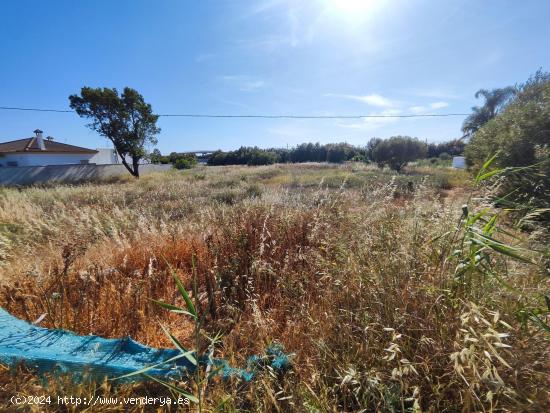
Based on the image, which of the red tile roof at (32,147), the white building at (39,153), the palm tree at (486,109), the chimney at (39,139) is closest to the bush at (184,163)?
the white building at (39,153)

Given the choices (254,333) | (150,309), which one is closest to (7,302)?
(150,309)

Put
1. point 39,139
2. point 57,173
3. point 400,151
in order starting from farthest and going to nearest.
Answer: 1. point 39,139
2. point 400,151
3. point 57,173

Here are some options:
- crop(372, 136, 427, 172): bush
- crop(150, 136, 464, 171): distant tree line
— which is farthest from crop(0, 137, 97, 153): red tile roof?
crop(372, 136, 427, 172): bush

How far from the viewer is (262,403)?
1.34 metres

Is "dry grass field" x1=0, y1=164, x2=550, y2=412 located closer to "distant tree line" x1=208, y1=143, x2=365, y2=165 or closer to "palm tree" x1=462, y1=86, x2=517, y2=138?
"palm tree" x1=462, y1=86, x2=517, y2=138

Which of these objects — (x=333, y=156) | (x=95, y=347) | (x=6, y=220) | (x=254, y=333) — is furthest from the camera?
(x=333, y=156)

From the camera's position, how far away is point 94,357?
1536 millimetres

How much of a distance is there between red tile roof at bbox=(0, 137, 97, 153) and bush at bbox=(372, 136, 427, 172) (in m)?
32.6

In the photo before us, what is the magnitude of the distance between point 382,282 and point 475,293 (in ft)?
1.55

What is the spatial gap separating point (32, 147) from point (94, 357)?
3309 centimetres

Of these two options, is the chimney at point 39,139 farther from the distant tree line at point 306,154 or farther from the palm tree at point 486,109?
the palm tree at point 486,109

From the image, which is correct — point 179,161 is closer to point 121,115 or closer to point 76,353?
point 121,115

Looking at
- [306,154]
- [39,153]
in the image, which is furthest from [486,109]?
[39,153]

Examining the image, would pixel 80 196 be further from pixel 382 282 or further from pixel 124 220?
pixel 382 282
